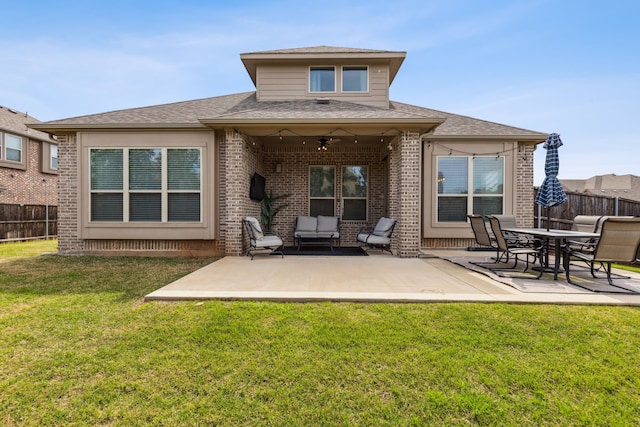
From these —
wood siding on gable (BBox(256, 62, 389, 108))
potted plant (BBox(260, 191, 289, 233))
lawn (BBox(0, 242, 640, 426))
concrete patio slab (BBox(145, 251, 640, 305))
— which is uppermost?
wood siding on gable (BBox(256, 62, 389, 108))

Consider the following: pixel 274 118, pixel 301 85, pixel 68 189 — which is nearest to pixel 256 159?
→ pixel 274 118

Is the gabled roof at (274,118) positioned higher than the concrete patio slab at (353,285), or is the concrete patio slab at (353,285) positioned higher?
the gabled roof at (274,118)

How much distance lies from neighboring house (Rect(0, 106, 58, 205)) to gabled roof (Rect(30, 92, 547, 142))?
8314mm

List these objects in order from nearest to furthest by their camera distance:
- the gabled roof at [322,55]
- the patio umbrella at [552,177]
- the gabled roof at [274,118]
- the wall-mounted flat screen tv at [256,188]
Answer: the patio umbrella at [552,177], the gabled roof at [274,118], the wall-mounted flat screen tv at [256,188], the gabled roof at [322,55]

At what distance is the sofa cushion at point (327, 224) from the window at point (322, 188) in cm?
66

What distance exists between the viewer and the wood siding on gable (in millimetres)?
8727

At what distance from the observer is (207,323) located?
3.04 metres

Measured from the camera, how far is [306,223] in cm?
923

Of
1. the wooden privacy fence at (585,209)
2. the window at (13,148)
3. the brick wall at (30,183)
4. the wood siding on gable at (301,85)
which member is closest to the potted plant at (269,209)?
the wood siding on gable at (301,85)

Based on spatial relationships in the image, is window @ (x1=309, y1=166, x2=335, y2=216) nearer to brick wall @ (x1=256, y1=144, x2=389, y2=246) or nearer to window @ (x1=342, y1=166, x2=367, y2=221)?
brick wall @ (x1=256, y1=144, x2=389, y2=246)

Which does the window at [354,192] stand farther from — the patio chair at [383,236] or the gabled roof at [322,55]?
the gabled roof at [322,55]

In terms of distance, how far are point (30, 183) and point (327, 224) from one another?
51.0 feet

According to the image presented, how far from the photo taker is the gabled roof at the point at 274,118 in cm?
664

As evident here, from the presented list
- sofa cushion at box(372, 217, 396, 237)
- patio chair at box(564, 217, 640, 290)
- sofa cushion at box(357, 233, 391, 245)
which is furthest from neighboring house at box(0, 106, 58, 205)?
patio chair at box(564, 217, 640, 290)
